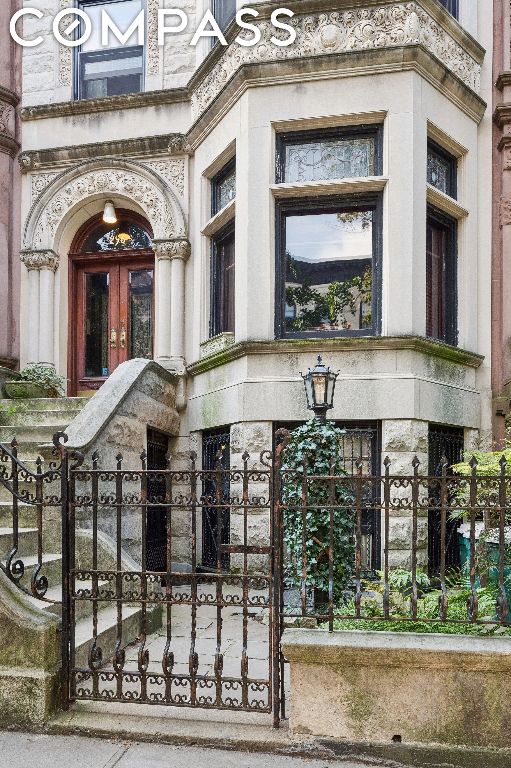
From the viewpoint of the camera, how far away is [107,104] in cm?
1045

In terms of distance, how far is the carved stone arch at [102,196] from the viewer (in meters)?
10.2

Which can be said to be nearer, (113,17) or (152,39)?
(152,39)

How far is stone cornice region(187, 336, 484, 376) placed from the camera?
7914mm

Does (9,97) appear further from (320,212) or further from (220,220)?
(320,212)

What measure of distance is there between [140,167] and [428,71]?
4416 millimetres

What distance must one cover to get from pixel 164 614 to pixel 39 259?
623 centimetres

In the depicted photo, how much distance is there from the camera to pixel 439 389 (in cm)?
827

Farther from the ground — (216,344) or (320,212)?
(320,212)

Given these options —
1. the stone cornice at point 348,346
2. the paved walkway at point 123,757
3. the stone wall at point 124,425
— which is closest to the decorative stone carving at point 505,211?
the stone cornice at point 348,346

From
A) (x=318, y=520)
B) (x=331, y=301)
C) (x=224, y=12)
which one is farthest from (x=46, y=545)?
(x=224, y=12)

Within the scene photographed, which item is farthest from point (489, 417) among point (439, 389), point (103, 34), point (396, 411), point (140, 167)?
point (103, 34)

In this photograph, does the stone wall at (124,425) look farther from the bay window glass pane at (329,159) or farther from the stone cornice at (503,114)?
the stone cornice at (503,114)

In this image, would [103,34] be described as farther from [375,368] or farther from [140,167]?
[375,368]

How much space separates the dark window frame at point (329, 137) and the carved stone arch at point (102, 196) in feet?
6.92
